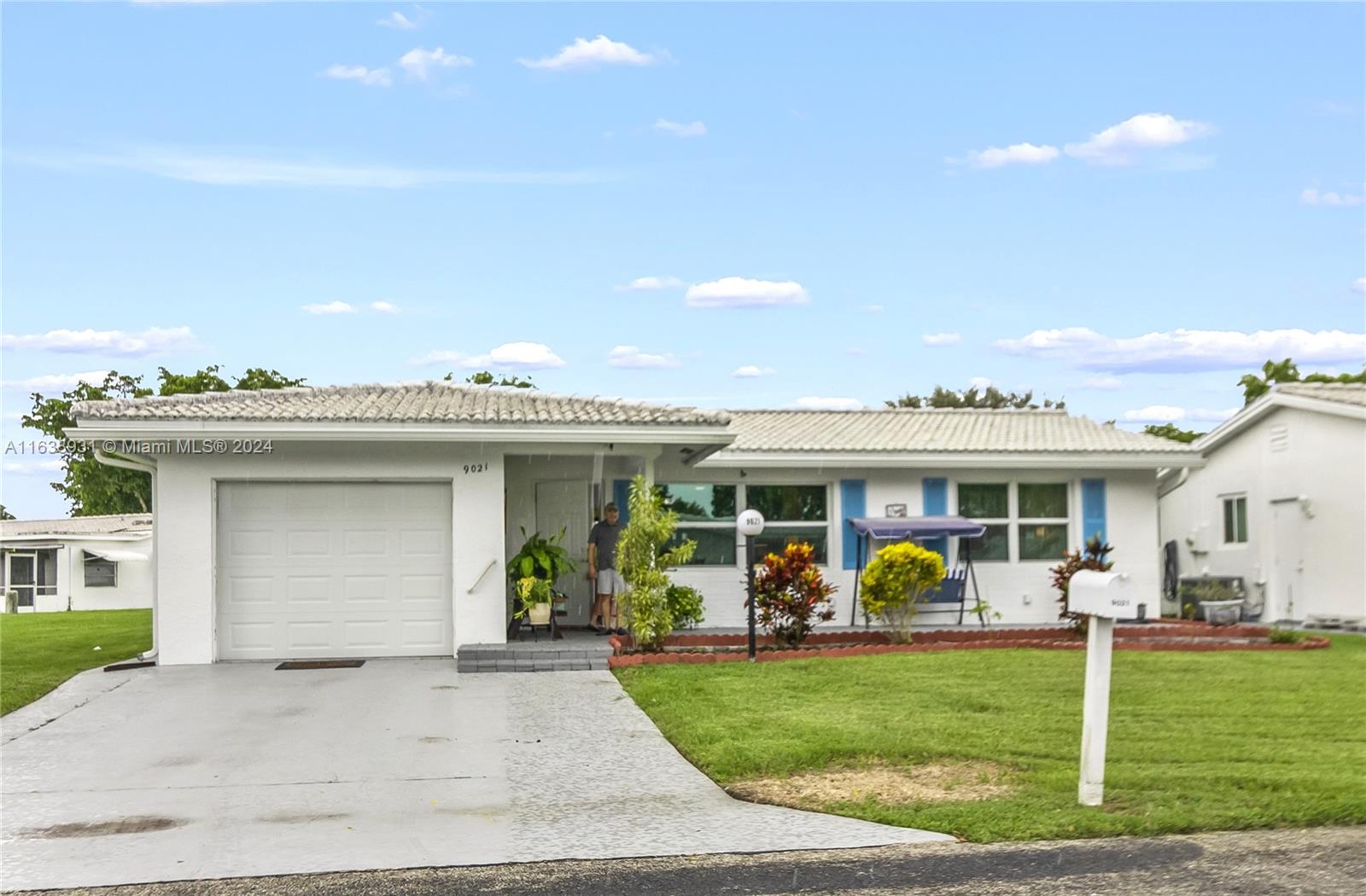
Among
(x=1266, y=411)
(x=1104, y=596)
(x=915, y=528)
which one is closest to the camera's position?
(x=1104, y=596)

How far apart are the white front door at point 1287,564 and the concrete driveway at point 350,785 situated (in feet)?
45.1

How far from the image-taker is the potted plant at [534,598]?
50.5 feet

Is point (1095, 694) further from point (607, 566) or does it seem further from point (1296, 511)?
point (1296, 511)

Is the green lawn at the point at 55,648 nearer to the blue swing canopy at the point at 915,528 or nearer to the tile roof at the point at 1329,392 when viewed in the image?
the blue swing canopy at the point at 915,528

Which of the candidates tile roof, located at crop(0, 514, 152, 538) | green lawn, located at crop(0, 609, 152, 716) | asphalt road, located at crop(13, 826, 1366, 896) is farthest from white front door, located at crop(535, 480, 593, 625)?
tile roof, located at crop(0, 514, 152, 538)

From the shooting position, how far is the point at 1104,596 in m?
7.20

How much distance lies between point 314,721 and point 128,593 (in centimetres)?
3158

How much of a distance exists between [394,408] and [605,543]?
10.0ft

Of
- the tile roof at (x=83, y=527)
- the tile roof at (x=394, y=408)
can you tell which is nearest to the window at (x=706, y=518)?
the tile roof at (x=394, y=408)

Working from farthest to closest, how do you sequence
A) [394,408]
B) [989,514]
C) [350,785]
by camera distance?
[989,514] → [394,408] → [350,785]

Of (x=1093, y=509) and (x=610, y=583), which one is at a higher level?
(x=1093, y=509)

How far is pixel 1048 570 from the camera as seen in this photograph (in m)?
19.7

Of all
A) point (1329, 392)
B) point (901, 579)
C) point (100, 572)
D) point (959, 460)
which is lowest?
point (100, 572)

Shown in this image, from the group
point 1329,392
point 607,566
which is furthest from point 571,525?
point 1329,392
